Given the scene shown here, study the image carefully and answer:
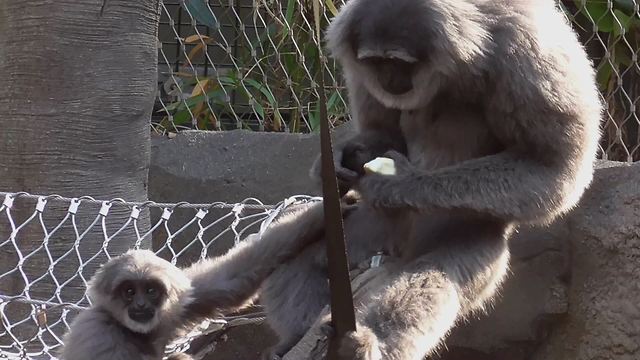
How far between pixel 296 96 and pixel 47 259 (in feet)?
6.57

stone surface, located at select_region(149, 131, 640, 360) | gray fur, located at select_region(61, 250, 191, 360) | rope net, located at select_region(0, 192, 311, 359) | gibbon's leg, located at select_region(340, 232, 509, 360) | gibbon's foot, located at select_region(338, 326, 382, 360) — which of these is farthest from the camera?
rope net, located at select_region(0, 192, 311, 359)

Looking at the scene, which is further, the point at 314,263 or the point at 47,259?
the point at 47,259

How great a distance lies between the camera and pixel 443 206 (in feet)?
12.6

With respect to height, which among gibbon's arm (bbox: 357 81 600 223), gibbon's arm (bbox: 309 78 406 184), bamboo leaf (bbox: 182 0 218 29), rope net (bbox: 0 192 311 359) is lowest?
rope net (bbox: 0 192 311 359)

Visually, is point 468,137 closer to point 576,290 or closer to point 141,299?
point 576,290

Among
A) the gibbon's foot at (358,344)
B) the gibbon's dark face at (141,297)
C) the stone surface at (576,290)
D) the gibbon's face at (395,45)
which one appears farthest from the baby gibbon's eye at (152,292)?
the stone surface at (576,290)

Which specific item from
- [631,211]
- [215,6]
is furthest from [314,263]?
[215,6]

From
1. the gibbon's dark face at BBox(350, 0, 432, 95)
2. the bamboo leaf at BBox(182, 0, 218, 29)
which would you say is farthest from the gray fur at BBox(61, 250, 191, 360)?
the bamboo leaf at BBox(182, 0, 218, 29)

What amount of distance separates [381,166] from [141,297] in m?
0.97

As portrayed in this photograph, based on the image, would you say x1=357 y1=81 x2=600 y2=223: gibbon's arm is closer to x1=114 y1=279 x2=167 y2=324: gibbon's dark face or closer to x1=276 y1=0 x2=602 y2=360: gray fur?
x1=276 y1=0 x2=602 y2=360: gray fur

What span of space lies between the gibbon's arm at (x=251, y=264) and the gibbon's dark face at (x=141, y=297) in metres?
0.17

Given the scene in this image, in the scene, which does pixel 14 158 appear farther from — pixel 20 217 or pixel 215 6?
pixel 215 6

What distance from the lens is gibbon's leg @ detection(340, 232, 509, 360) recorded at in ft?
11.5

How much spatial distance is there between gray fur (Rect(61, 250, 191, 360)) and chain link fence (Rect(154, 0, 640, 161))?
93.3 inches
